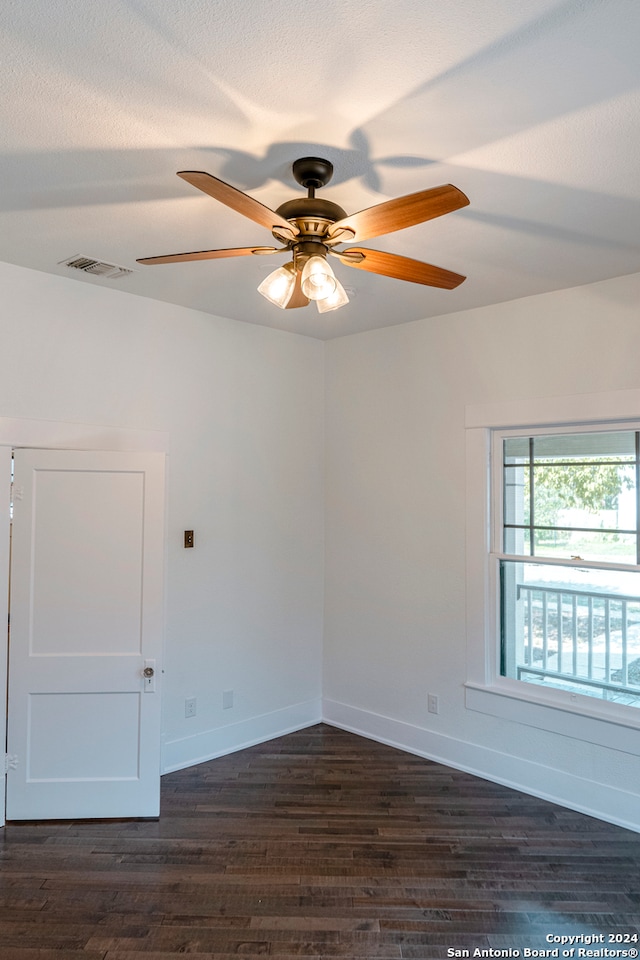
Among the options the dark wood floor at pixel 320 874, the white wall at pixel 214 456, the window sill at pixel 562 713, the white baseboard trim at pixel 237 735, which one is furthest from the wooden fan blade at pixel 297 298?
the white baseboard trim at pixel 237 735

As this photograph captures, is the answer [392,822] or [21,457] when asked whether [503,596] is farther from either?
[21,457]

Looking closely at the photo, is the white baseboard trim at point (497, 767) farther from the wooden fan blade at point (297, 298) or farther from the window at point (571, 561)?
the wooden fan blade at point (297, 298)

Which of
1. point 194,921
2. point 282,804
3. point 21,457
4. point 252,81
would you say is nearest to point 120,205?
point 252,81

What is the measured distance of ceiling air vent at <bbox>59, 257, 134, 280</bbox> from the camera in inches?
127

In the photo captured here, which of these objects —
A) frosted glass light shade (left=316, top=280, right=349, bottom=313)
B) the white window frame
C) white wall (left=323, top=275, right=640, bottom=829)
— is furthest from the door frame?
the white window frame

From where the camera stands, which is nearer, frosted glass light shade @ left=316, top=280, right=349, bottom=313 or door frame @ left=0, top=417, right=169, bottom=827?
frosted glass light shade @ left=316, top=280, right=349, bottom=313

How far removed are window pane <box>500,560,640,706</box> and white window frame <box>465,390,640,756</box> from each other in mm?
64

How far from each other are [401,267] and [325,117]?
0.56 m

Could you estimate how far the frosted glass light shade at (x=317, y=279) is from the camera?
2.04 meters

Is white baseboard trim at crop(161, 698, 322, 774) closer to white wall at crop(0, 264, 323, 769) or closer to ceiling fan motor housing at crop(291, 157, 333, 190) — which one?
white wall at crop(0, 264, 323, 769)

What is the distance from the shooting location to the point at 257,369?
14.5ft

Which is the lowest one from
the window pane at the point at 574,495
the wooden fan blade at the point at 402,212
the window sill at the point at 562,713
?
the window sill at the point at 562,713

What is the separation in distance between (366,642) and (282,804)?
1299 millimetres

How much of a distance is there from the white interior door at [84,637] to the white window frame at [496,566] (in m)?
1.86
